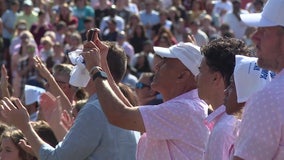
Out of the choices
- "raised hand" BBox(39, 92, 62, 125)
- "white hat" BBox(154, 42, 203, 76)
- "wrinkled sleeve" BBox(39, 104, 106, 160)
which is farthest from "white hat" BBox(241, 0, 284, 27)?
"raised hand" BBox(39, 92, 62, 125)

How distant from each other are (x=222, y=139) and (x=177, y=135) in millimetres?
561

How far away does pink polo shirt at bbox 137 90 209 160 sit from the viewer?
16.1ft

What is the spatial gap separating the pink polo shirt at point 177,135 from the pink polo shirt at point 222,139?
1.18 feet

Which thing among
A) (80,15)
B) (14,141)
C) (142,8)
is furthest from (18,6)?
(14,141)

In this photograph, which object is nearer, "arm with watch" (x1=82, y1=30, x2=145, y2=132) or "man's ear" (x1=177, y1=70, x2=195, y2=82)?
"arm with watch" (x1=82, y1=30, x2=145, y2=132)

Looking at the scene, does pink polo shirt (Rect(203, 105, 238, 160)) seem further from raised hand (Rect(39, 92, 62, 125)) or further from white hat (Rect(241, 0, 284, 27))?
raised hand (Rect(39, 92, 62, 125))

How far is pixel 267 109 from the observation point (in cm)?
379

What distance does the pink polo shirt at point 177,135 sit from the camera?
193 inches

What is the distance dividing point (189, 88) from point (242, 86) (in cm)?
85

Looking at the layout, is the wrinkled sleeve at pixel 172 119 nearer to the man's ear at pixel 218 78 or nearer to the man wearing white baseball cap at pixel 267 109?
the man's ear at pixel 218 78

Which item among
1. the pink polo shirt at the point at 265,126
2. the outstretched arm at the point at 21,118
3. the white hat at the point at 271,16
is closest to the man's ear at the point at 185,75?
the outstretched arm at the point at 21,118

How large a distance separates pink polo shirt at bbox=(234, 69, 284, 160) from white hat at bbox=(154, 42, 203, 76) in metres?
1.46

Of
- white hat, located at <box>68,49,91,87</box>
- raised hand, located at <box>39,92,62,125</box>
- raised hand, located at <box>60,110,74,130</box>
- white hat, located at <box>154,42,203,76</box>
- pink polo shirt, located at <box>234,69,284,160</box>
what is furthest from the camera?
raised hand, located at <box>60,110,74,130</box>

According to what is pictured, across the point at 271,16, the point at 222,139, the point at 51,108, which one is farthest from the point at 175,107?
the point at 51,108
